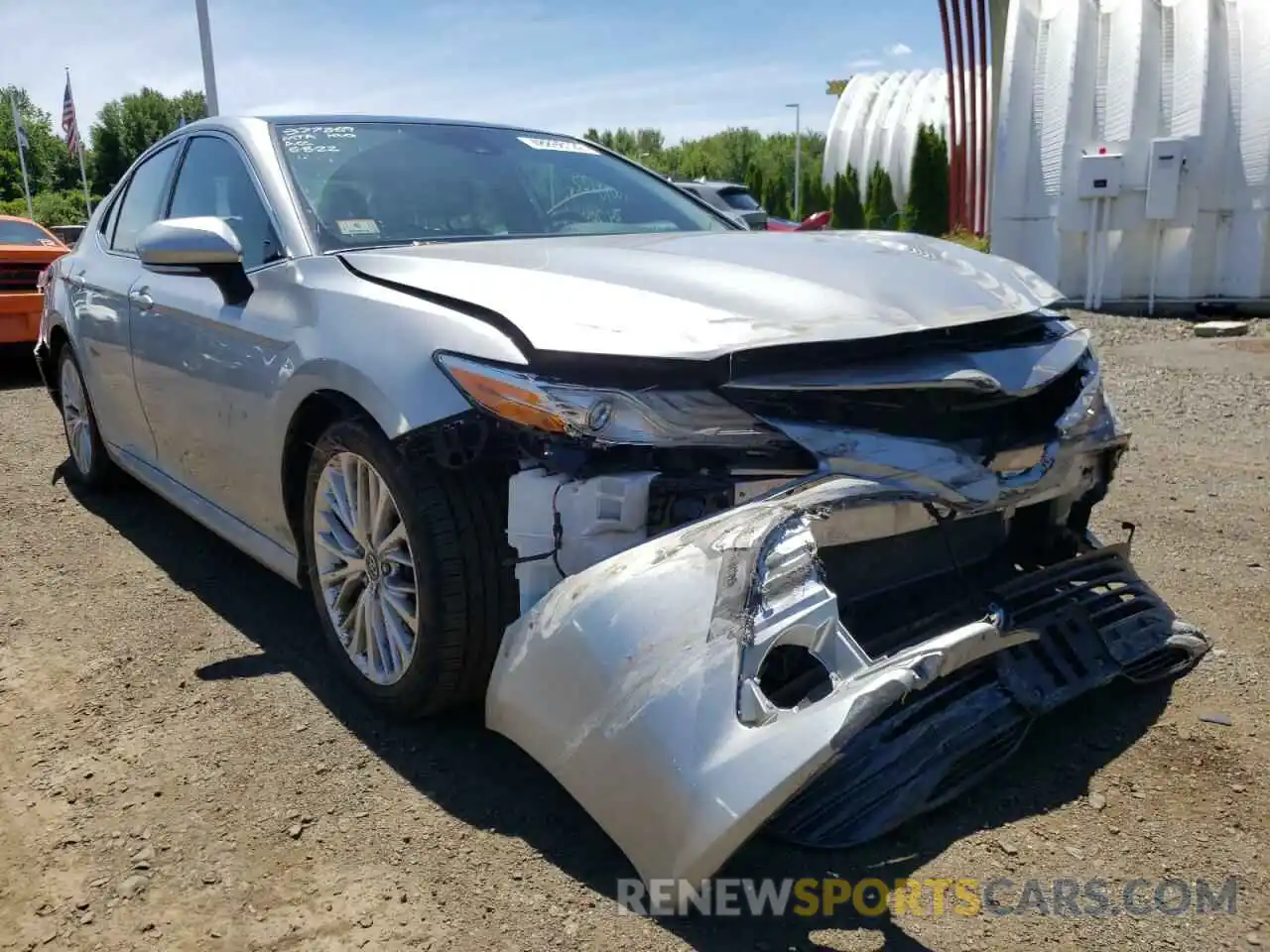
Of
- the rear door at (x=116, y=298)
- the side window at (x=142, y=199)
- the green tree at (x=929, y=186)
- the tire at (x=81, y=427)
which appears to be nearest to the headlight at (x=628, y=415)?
the rear door at (x=116, y=298)

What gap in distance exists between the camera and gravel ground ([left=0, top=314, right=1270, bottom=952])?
6.43 feet

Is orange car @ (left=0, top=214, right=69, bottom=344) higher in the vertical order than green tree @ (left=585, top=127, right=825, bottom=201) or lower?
lower

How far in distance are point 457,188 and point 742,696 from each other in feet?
7.03

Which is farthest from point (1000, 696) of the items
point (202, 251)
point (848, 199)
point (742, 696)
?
point (848, 199)

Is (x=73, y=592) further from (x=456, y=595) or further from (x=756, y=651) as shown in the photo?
(x=756, y=651)

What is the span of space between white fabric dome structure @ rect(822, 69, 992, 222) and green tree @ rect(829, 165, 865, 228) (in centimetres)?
21

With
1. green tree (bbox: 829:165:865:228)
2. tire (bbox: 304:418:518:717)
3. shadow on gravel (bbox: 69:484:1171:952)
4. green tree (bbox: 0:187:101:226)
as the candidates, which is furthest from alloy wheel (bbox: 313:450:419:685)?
green tree (bbox: 0:187:101:226)

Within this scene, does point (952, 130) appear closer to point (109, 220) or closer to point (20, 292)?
point (20, 292)

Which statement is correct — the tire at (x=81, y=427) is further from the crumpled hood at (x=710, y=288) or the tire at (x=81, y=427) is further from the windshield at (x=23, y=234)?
the windshield at (x=23, y=234)

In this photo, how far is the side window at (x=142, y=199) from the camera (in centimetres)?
406

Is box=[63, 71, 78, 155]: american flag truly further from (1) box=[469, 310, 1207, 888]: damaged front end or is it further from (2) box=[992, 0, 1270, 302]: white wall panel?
(1) box=[469, 310, 1207, 888]: damaged front end

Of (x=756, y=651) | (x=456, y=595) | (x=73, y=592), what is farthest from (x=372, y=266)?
(x=73, y=592)

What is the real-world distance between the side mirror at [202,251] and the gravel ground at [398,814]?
1116mm

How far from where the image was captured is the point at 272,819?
2.33 m
